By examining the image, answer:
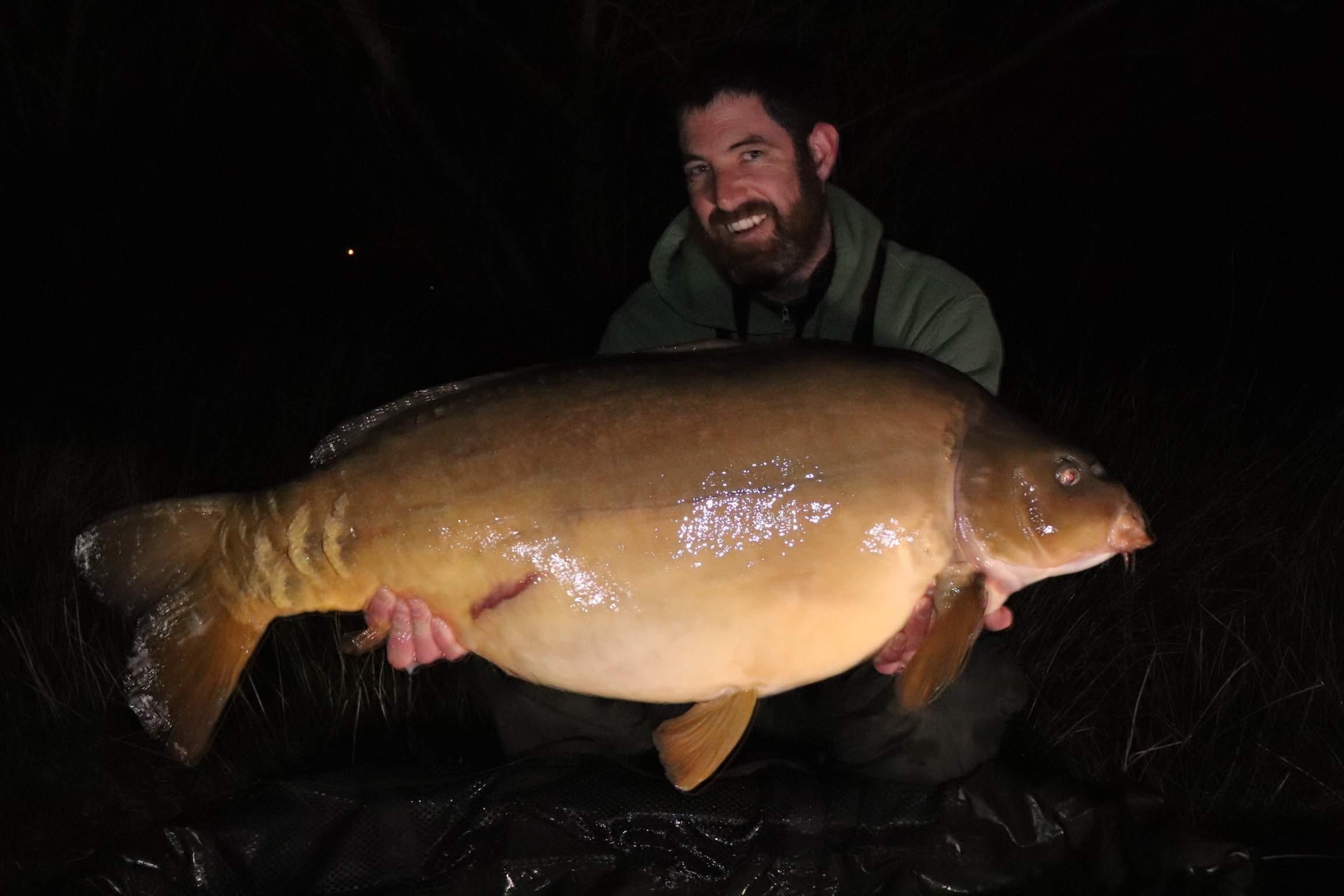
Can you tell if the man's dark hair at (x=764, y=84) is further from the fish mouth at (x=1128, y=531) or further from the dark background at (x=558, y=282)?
the dark background at (x=558, y=282)

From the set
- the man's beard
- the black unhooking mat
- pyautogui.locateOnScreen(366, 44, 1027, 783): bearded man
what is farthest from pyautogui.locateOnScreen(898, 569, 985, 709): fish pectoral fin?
the man's beard

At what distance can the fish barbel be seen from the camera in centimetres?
147

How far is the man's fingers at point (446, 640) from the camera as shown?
5.13 ft

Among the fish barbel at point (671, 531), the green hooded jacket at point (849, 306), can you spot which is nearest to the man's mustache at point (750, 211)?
the green hooded jacket at point (849, 306)

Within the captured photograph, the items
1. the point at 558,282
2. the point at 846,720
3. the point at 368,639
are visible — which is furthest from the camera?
the point at 558,282

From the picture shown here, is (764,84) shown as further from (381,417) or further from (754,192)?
(381,417)

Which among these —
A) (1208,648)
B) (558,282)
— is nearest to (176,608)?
(1208,648)

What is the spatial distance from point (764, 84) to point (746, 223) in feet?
1.03

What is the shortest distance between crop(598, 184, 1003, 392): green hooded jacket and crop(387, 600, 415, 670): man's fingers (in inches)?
29.4

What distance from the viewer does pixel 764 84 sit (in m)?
2.24

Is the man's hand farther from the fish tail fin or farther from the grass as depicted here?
the grass

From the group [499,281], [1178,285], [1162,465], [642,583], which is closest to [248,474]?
[499,281]

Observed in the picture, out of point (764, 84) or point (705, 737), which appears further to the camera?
point (764, 84)

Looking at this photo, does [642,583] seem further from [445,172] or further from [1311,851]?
[445,172]
